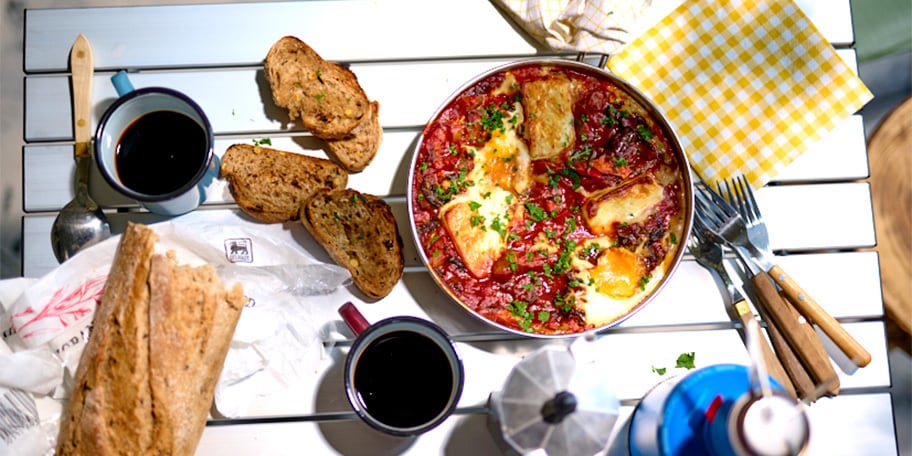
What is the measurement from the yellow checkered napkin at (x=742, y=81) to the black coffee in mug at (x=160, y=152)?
1107mm

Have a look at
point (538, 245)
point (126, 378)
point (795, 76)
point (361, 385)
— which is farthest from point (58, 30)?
point (795, 76)

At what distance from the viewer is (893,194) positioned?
1910 millimetres

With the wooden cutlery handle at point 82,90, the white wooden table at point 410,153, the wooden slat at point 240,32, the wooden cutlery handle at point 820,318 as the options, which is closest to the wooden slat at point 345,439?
the white wooden table at point 410,153

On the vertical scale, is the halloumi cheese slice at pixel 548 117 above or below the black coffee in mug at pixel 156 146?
above

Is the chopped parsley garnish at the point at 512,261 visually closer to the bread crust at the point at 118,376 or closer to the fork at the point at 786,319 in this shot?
the fork at the point at 786,319

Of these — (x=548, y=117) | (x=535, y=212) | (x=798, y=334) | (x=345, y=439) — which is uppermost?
(x=548, y=117)

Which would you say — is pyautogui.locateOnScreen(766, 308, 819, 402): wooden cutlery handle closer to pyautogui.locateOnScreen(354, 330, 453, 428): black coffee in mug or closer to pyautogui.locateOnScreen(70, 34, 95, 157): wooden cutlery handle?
pyautogui.locateOnScreen(354, 330, 453, 428): black coffee in mug

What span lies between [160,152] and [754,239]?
4.93ft

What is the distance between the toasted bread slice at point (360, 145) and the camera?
1754 millimetres

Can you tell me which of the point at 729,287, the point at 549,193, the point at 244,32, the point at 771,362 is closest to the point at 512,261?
the point at 549,193

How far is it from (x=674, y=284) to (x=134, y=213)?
1430mm

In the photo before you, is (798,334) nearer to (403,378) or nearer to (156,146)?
(403,378)

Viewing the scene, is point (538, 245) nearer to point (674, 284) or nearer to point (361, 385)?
point (674, 284)

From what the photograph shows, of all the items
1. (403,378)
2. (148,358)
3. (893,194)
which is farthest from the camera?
(893,194)
